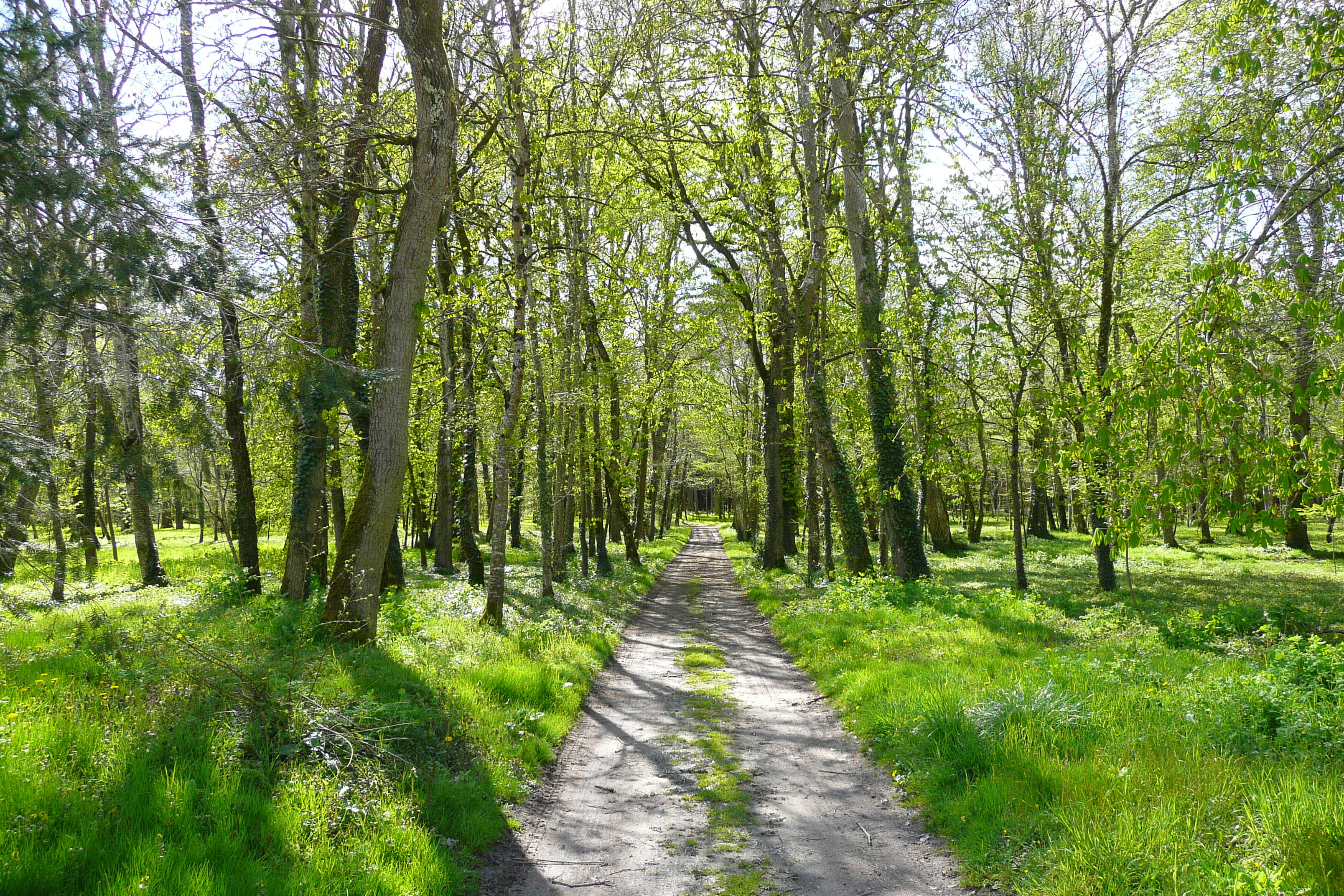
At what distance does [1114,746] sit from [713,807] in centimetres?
295

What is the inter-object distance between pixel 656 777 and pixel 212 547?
116 ft

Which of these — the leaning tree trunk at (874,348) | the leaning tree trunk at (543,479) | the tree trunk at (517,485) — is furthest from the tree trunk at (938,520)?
the leaning tree trunk at (543,479)

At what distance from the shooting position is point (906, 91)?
15.1 m

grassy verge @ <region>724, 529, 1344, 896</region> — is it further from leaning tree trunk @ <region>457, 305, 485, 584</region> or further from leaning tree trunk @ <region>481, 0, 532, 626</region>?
leaning tree trunk @ <region>457, 305, 485, 584</region>

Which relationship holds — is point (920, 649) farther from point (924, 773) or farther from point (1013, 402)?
point (1013, 402)

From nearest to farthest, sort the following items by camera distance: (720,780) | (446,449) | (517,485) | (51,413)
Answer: (720,780), (51,413), (446,449), (517,485)

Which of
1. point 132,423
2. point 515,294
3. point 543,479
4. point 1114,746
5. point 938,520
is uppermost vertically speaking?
point 515,294

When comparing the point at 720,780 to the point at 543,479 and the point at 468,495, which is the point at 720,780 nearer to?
the point at 543,479

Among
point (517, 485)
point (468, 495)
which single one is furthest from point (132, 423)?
point (517, 485)

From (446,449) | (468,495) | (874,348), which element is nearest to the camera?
(874,348)

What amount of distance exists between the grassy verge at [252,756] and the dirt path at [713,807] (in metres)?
0.44

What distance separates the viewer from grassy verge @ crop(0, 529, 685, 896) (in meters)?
3.59

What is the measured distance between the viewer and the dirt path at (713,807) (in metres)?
4.46

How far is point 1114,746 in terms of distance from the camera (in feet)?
16.7
